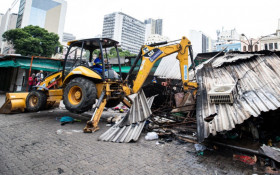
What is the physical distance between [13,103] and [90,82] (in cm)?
391

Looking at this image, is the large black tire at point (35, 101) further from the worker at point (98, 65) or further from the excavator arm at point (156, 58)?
the excavator arm at point (156, 58)

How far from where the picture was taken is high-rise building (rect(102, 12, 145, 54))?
94.0m

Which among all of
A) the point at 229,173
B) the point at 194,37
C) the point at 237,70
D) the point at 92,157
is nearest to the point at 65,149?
the point at 92,157

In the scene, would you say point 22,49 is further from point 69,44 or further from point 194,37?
point 194,37

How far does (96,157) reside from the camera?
279 centimetres

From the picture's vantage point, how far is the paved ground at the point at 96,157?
2377 millimetres

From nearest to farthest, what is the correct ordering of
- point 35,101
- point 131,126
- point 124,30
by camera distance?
1. point 131,126
2. point 35,101
3. point 124,30

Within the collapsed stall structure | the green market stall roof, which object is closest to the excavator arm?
the collapsed stall structure

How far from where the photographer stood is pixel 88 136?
3.92 m

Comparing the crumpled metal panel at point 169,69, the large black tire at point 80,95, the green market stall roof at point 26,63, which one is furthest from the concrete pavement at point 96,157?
the crumpled metal panel at point 169,69

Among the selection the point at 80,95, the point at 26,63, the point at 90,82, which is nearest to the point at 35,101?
the point at 80,95

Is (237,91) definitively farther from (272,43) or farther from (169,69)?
(272,43)

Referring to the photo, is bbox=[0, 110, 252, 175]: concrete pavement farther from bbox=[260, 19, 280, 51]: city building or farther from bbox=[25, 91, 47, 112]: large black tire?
bbox=[260, 19, 280, 51]: city building

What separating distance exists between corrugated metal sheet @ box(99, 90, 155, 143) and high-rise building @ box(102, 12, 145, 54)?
89637 millimetres
